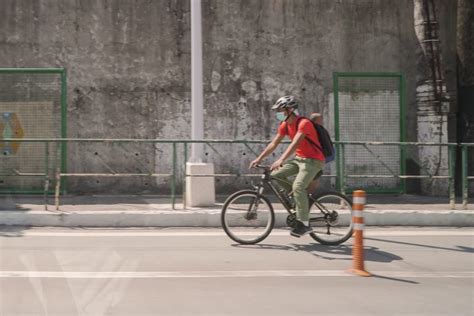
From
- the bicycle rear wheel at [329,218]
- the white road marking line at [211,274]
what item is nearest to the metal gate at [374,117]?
the bicycle rear wheel at [329,218]

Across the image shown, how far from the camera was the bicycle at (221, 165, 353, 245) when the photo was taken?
7645mm

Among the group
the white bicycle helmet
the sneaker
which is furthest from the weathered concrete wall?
the sneaker

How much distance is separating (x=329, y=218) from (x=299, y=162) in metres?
0.97

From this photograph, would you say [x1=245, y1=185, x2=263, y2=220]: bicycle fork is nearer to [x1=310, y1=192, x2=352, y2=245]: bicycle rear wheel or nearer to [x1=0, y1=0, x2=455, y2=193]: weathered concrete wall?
[x1=310, y1=192, x2=352, y2=245]: bicycle rear wheel

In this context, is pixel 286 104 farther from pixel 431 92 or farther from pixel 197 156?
pixel 431 92

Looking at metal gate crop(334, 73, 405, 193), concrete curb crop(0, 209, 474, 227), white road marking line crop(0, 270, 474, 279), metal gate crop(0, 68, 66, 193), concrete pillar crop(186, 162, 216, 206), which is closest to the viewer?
white road marking line crop(0, 270, 474, 279)

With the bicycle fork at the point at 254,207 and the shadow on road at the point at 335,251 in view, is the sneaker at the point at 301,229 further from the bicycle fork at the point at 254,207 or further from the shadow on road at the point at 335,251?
the bicycle fork at the point at 254,207

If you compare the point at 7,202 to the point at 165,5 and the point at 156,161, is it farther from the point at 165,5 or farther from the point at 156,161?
the point at 165,5

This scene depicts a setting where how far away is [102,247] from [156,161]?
4.91m

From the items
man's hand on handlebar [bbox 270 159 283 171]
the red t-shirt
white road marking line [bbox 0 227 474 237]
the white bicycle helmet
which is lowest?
white road marking line [bbox 0 227 474 237]

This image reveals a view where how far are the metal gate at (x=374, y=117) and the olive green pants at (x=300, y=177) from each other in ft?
16.6

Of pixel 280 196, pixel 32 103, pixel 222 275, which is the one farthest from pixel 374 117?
pixel 32 103

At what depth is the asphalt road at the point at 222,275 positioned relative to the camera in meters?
4.87

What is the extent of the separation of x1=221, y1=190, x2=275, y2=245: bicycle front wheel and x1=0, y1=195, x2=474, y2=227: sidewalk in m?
1.61
